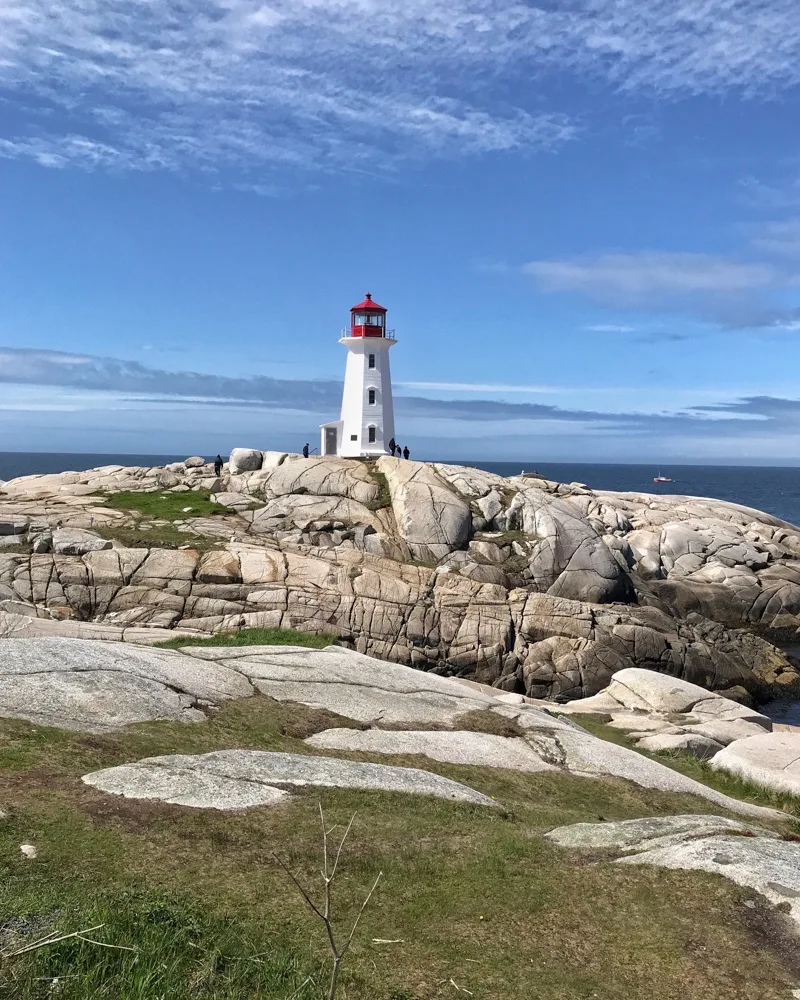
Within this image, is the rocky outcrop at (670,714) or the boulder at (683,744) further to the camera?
the rocky outcrop at (670,714)

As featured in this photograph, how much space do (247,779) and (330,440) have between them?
5907 cm

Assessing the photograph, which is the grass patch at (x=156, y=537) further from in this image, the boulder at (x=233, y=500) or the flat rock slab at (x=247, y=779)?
the flat rock slab at (x=247, y=779)

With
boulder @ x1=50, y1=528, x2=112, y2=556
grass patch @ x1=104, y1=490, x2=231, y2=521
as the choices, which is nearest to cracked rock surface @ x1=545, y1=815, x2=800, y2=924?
boulder @ x1=50, y1=528, x2=112, y2=556

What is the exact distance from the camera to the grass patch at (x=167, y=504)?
5053 cm

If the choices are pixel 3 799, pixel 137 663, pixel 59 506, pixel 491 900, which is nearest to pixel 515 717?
pixel 137 663

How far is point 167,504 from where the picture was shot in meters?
52.8

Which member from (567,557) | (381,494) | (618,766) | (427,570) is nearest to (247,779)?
(618,766)

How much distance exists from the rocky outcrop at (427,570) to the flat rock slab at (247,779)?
1917cm

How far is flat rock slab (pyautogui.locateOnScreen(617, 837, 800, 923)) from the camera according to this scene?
10414mm

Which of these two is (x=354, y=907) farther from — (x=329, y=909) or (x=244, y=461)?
(x=244, y=461)

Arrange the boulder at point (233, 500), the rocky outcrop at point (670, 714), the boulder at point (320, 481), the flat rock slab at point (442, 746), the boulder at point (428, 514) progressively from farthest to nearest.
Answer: the boulder at point (320, 481), the boulder at point (233, 500), the boulder at point (428, 514), the rocky outcrop at point (670, 714), the flat rock slab at point (442, 746)

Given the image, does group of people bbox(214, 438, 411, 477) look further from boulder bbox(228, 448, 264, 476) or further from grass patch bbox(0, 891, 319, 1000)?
grass patch bbox(0, 891, 319, 1000)

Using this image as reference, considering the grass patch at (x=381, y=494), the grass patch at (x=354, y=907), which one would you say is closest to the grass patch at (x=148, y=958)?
the grass patch at (x=354, y=907)

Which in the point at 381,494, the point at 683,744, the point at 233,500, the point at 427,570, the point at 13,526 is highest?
the point at 381,494
